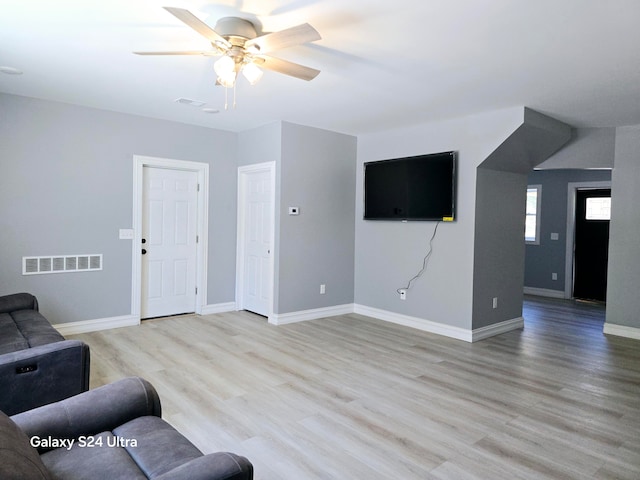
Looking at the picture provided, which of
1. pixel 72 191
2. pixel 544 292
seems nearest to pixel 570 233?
pixel 544 292

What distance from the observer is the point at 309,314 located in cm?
564

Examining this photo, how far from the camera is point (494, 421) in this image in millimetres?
2898

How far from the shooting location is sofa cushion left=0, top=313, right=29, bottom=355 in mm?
2730

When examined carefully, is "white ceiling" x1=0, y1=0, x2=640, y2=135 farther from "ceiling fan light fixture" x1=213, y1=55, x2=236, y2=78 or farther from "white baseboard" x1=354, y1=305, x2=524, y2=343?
"white baseboard" x1=354, y1=305, x2=524, y2=343

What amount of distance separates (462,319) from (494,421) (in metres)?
2.07

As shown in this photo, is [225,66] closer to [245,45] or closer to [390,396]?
[245,45]

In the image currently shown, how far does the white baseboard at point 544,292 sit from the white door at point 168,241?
6195 mm

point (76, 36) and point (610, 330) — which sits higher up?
point (76, 36)

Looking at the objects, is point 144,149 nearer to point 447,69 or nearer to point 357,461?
point 447,69

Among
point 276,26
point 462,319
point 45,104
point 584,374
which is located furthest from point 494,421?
point 45,104

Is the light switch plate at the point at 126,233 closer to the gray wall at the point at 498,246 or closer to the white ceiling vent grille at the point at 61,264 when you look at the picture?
the white ceiling vent grille at the point at 61,264

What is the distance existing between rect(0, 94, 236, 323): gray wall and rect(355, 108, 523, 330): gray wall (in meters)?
2.66

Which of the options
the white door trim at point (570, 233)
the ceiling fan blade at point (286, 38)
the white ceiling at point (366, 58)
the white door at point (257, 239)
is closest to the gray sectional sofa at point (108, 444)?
the ceiling fan blade at point (286, 38)

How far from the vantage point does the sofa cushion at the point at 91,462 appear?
1459 mm
